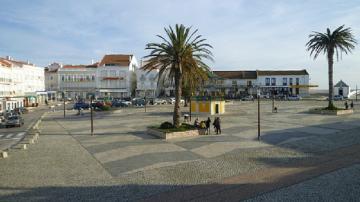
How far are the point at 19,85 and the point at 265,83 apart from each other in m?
74.4

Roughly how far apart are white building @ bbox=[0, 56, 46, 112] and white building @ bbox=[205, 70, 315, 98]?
→ 5378 centimetres

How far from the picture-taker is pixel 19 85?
73688mm

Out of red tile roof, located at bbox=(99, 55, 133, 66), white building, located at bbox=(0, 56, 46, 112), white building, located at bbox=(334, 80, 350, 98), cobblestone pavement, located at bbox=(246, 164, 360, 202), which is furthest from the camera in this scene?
red tile roof, located at bbox=(99, 55, 133, 66)

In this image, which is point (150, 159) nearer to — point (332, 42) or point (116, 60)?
point (332, 42)

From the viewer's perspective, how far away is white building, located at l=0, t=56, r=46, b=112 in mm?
63875

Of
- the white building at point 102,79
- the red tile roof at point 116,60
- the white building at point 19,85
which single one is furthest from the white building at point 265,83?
the white building at point 19,85

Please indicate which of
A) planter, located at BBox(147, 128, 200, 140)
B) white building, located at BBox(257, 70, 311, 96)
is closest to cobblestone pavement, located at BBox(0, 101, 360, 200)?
planter, located at BBox(147, 128, 200, 140)

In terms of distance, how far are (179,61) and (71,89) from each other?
80.4 m

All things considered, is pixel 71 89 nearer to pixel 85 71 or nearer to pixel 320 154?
pixel 85 71

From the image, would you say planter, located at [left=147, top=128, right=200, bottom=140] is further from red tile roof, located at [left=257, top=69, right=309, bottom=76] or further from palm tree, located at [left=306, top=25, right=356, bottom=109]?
red tile roof, located at [left=257, top=69, right=309, bottom=76]

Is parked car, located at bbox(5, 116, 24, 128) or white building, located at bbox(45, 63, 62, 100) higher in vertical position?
white building, located at bbox(45, 63, 62, 100)

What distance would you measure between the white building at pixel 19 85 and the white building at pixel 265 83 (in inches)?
2117

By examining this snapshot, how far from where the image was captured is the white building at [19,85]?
63.9m

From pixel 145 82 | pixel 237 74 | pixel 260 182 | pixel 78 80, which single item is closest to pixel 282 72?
pixel 237 74
